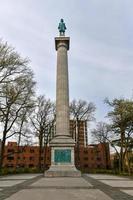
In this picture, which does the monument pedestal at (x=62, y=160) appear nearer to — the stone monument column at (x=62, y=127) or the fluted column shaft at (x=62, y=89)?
the stone monument column at (x=62, y=127)

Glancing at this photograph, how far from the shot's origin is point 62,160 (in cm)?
2689

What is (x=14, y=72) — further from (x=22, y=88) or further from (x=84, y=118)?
(x=84, y=118)

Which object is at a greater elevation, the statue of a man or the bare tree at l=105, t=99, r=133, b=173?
the statue of a man

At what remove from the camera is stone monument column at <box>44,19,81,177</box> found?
26.4 meters

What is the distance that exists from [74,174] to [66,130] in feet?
17.9

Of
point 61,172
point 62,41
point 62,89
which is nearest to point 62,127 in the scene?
point 62,89

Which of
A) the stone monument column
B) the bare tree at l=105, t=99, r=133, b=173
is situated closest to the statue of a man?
the stone monument column

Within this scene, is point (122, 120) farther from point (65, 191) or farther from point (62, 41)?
point (65, 191)

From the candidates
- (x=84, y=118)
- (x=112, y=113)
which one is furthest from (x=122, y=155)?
(x=84, y=118)

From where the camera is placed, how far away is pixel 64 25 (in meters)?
36.2

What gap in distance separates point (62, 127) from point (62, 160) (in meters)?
4.17

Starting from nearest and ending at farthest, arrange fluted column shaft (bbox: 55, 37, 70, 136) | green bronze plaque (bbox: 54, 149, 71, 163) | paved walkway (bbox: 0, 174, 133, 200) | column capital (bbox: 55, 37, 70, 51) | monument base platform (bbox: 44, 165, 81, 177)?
paved walkway (bbox: 0, 174, 133, 200)
monument base platform (bbox: 44, 165, 81, 177)
green bronze plaque (bbox: 54, 149, 71, 163)
fluted column shaft (bbox: 55, 37, 70, 136)
column capital (bbox: 55, 37, 70, 51)

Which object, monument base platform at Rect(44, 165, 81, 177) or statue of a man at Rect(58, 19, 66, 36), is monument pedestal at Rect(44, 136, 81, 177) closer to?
monument base platform at Rect(44, 165, 81, 177)

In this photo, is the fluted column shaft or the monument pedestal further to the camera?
the fluted column shaft
